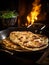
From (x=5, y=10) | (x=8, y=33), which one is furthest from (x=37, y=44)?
(x=5, y=10)

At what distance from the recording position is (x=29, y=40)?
2.31 meters

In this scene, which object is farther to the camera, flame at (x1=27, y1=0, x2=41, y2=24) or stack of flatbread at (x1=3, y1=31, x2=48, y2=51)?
flame at (x1=27, y1=0, x2=41, y2=24)

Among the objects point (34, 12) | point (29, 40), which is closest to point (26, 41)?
point (29, 40)

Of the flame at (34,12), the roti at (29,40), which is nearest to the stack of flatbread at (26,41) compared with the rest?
the roti at (29,40)

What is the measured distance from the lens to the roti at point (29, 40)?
212cm

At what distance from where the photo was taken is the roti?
212 cm

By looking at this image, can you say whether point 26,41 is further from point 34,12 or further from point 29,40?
point 34,12

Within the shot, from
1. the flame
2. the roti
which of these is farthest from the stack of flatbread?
the flame

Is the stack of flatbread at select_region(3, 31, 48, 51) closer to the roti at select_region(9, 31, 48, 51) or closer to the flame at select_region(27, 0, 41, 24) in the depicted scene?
the roti at select_region(9, 31, 48, 51)

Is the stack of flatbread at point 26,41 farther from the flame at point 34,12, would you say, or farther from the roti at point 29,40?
the flame at point 34,12

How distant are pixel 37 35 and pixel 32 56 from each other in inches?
20.7

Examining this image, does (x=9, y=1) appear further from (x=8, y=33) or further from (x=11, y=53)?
(x=11, y=53)

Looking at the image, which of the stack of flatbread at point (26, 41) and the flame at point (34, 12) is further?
the flame at point (34, 12)

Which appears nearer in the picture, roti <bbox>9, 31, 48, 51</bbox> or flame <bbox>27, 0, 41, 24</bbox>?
roti <bbox>9, 31, 48, 51</bbox>
